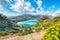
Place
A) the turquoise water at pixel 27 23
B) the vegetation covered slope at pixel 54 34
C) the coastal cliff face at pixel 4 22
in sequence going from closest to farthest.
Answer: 1. the vegetation covered slope at pixel 54 34
2. the coastal cliff face at pixel 4 22
3. the turquoise water at pixel 27 23

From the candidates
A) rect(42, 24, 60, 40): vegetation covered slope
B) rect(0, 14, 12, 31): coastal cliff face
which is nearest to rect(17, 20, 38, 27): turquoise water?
rect(0, 14, 12, 31): coastal cliff face

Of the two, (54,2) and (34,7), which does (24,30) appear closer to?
(34,7)

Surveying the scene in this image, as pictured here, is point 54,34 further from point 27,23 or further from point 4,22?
point 4,22

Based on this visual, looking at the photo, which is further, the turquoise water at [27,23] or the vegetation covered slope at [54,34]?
the turquoise water at [27,23]

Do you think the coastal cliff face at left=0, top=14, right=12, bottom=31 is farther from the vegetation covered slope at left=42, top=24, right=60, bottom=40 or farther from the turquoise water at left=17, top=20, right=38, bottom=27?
the vegetation covered slope at left=42, top=24, right=60, bottom=40

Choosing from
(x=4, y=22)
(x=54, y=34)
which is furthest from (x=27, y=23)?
(x=54, y=34)

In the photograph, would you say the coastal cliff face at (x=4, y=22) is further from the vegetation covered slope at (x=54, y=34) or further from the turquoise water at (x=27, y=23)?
the vegetation covered slope at (x=54, y=34)

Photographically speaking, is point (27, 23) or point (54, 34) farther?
point (27, 23)

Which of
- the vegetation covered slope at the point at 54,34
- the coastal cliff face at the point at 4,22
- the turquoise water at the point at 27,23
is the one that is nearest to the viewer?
the vegetation covered slope at the point at 54,34

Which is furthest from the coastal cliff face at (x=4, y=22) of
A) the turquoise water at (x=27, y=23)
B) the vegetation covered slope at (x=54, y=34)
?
the vegetation covered slope at (x=54, y=34)

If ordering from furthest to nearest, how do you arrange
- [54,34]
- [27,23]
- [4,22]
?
[27,23]
[4,22]
[54,34]

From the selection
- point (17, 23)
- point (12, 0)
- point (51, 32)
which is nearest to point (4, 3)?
point (12, 0)
